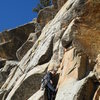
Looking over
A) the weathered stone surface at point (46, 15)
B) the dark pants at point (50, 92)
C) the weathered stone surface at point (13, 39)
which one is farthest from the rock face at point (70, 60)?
the weathered stone surface at point (13, 39)

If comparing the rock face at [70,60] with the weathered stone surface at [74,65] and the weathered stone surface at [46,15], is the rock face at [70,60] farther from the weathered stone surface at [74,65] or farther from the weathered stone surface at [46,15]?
the weathered stone surface at [46,15]

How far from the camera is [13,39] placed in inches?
2359

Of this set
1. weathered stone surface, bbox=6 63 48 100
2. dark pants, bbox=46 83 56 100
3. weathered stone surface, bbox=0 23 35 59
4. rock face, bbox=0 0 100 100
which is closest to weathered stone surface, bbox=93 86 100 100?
rock face, bbox=0 0 100 100

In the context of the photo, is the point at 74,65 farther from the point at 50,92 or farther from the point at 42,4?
the point at 42,4

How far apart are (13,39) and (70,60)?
36067mm

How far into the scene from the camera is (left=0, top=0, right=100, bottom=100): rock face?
72.5ft

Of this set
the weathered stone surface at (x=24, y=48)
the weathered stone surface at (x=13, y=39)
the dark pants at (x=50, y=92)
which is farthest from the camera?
the weathered stone surface at (x=13, y=39)

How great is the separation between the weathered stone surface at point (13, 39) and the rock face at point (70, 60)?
21985 mm

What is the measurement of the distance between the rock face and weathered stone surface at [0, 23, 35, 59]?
21985 mm

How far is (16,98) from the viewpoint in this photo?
29.2 m

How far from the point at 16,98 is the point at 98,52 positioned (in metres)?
8.23

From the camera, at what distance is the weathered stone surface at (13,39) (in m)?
57.4

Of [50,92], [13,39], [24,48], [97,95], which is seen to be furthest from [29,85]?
[13,39]

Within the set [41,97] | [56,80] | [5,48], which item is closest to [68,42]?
[56,80]
